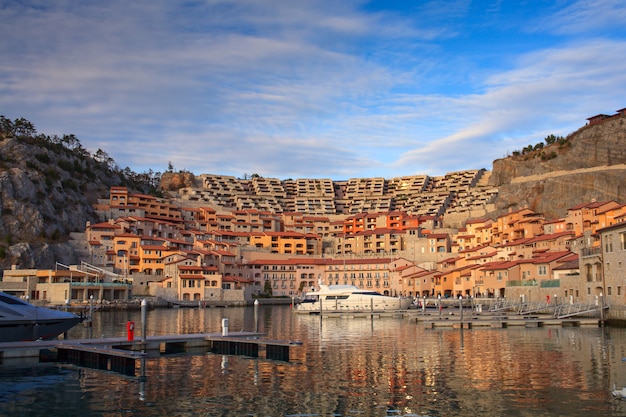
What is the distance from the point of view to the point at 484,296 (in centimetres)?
8631

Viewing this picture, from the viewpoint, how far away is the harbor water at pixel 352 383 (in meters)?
19.5

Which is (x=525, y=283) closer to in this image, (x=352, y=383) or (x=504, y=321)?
(x=504, y=321)

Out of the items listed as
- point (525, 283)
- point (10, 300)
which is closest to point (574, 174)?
point (525, 283)

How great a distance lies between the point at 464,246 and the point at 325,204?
6476 cm

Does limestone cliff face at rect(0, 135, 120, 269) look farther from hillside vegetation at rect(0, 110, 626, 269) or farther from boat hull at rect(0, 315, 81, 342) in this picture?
boat hull at rect(0, 315, 81, 342)

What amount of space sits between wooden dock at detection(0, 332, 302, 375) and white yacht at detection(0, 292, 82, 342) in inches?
89.4

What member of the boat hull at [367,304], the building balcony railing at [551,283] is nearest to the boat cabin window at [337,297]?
the boat hull at [367,304]

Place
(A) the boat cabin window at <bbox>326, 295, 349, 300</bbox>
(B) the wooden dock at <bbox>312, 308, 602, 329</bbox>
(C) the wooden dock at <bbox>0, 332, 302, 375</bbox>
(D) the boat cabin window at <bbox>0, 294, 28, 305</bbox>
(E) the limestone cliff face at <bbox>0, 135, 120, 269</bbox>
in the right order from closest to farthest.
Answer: (C) the wooden dock at <bbox>0, 332, 302, 375</bbox> → (D) the boat cabin window at <bbox>0, 294, 28, 305</bbox> → (B) the wooden dock at <bbox>312, 308, 602, 329</bbox> → (A) the boat cabin window at <bbox>326, 295, 349, 300</bbox> → (E) the limestone cliff face at <bbox>0, 135, 120, 269</bbox>

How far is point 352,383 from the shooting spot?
2397 centimetres

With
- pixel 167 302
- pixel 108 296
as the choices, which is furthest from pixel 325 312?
pixel 108 296

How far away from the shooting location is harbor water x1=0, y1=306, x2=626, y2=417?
19453 mm

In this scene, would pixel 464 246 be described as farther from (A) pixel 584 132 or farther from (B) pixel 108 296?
(B) pixel 108 296

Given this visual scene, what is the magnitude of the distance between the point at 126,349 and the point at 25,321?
19.8 ft

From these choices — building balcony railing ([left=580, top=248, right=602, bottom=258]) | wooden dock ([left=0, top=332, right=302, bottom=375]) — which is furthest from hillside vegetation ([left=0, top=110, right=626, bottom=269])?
wooden dock ([left=0, top=332, right=302, bottom=375])
